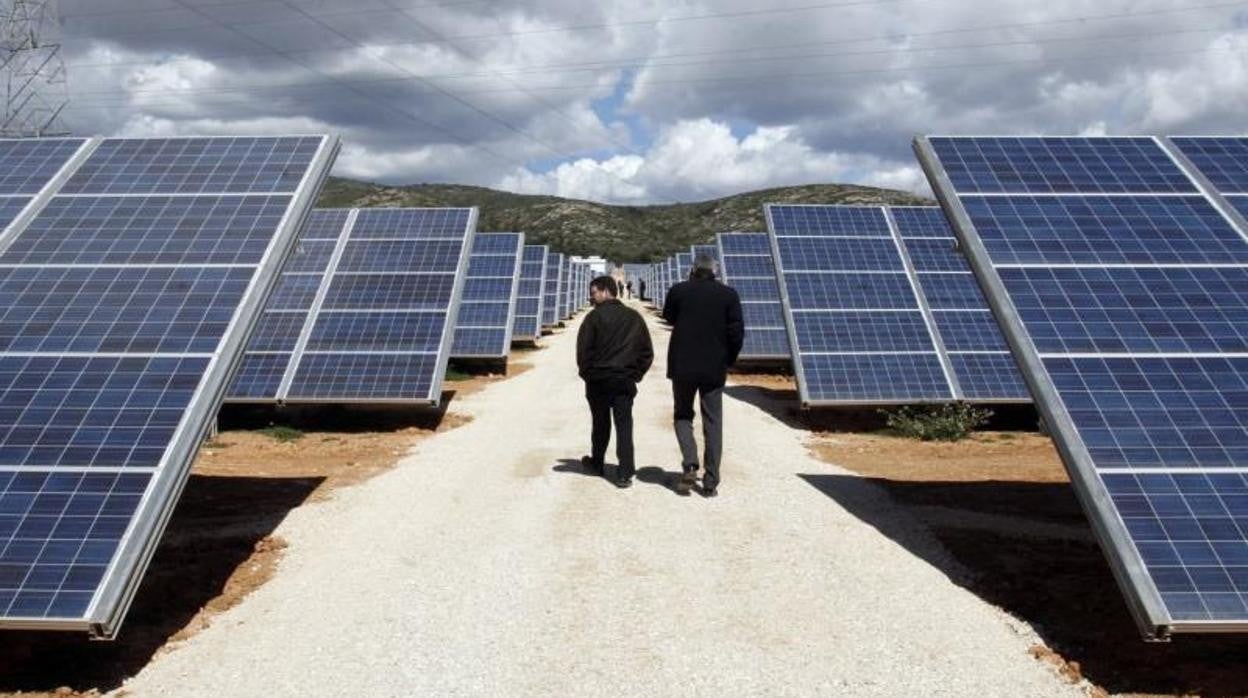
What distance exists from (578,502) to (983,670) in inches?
189

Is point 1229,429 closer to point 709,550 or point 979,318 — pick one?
point 709,550

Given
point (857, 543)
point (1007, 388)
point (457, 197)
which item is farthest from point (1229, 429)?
point (457, 197)

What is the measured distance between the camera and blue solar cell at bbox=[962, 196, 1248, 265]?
7.89 metres

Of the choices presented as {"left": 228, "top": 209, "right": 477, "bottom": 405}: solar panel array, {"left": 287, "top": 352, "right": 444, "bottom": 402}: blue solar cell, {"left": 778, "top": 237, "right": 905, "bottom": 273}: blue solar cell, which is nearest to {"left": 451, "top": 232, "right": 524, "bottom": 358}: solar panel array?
{"left": 228, "top": 209, "right": 477, "bottom": 405}: solar panel array

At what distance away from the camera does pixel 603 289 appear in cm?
1053

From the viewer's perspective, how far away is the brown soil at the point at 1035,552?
5.68m

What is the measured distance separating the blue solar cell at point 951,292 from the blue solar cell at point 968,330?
8.3 inches

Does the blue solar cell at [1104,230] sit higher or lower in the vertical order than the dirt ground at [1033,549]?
higher

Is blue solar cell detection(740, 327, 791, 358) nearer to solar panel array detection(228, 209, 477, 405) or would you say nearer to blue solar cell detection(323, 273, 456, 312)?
solar panel array detection(228, 209, 477, 405)

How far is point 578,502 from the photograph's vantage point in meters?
9.49

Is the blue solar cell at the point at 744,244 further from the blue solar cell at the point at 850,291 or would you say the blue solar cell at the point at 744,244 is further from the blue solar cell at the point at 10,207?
the blue solar cell at the point at 10,207

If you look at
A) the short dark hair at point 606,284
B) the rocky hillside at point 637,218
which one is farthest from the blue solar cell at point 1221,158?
the rocky hillside at point 637,218

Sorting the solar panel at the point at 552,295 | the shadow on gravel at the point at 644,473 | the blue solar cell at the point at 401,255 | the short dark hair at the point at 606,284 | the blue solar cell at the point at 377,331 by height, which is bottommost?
the shadow on gravel at the point at 644,473

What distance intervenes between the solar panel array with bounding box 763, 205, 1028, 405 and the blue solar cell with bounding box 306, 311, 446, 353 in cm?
640
